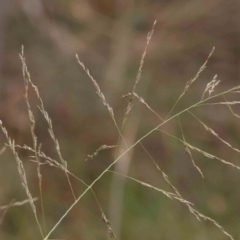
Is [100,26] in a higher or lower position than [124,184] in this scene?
higher

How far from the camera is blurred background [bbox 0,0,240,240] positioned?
1.58m

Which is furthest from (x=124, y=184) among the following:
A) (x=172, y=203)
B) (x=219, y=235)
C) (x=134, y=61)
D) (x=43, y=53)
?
(x=43, y=53)

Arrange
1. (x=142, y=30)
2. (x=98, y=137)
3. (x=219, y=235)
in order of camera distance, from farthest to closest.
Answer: (x=142, y=30)
(x=98, y=137)
(x=219, y=235)

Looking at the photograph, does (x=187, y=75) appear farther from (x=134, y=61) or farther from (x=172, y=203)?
(x=172, y=203)

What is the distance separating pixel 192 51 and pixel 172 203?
64 cm

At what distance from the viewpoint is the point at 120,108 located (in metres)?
1.73

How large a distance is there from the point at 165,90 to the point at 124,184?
0.43 m

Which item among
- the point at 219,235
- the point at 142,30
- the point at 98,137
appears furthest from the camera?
the point at 142,30

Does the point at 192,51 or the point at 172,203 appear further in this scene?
the point at 192,51

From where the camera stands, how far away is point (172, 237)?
60.3 inches

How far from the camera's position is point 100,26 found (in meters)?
1.85

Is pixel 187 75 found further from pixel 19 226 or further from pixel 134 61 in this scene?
pixel 19 226

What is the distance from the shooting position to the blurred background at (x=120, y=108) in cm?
158

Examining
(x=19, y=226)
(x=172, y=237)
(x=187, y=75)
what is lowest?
(x=19, y=226)
